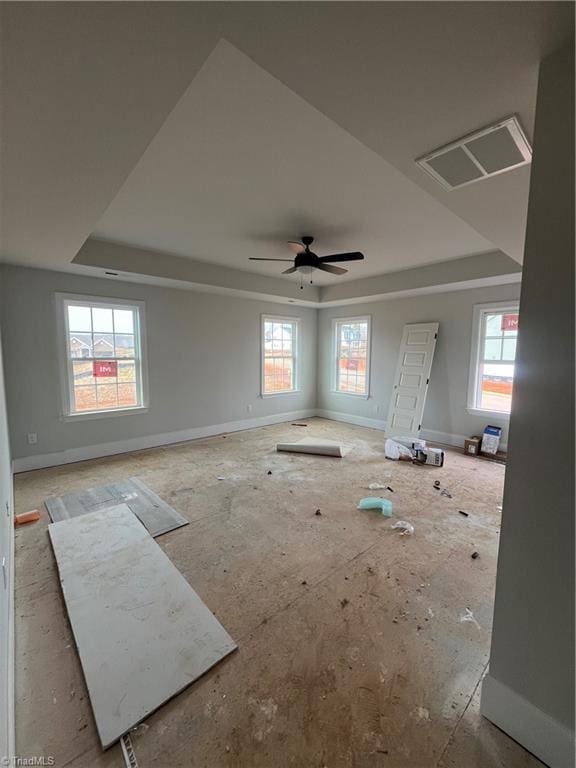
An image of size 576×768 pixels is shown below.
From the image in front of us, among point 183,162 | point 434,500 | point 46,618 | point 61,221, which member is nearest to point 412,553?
point 434,500

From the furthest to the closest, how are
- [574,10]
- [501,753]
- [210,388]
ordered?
1. [210,388]
2. [501,753]
3. [574,10]

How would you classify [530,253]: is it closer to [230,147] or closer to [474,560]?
[230,147]

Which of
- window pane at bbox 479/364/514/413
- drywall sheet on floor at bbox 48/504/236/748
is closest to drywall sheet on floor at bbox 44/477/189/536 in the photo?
drywall sheet on floor at bbox 48/504/236/748

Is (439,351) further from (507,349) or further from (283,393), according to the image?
(283,393)

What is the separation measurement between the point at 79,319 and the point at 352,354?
15.3ft

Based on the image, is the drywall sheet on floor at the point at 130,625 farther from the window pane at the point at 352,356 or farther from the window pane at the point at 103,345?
the window pane at the point at 352,356

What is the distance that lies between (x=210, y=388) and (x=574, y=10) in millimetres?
5187

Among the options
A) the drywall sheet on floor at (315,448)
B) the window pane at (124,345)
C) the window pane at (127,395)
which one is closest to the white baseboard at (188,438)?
the window pane at (127,395)

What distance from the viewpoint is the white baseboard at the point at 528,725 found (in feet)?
3.68

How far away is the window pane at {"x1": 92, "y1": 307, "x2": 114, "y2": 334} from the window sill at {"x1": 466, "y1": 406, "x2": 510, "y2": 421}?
5.42 m

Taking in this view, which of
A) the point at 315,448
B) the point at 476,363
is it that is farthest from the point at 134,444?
the point at 476,363

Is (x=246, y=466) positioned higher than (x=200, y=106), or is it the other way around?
(x=200, y=106)

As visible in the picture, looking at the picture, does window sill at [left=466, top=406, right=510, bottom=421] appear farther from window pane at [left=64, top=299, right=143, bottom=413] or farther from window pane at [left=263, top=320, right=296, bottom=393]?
window pane at [left=64, top=299, right=143, bottom=413]

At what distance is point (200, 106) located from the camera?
1.69m
